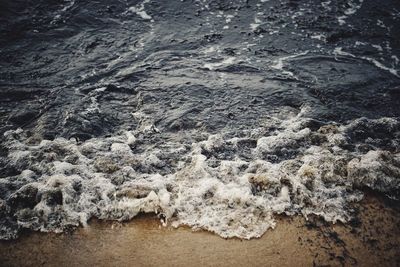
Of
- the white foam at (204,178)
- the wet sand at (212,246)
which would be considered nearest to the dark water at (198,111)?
the white foam at (204,178)

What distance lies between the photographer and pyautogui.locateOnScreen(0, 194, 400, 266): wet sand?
2.80m

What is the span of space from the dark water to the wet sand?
13 centimetres

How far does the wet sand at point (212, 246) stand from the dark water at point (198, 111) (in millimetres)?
128

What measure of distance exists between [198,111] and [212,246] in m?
2.35

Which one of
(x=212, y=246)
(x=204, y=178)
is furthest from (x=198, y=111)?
(x=212, y=246)

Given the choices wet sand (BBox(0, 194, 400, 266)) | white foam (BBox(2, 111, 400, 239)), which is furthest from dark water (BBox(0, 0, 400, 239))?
wet sand (BBox(0, 194, 400, 266))

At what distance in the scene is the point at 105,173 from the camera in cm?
371

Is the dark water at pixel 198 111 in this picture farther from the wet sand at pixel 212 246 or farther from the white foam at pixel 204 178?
the wet sand at pixel 212 246

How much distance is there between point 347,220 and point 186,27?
18.3 ft

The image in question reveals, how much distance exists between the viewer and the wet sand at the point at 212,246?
2.80 metres

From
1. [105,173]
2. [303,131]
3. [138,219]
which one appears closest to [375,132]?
[303,131]

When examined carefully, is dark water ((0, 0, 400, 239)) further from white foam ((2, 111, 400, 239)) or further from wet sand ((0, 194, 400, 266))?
wet sand ((0, 194, 400, 266))

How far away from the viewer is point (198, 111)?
15.8 feet

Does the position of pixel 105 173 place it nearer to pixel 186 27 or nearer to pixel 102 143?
pixel 102 143
